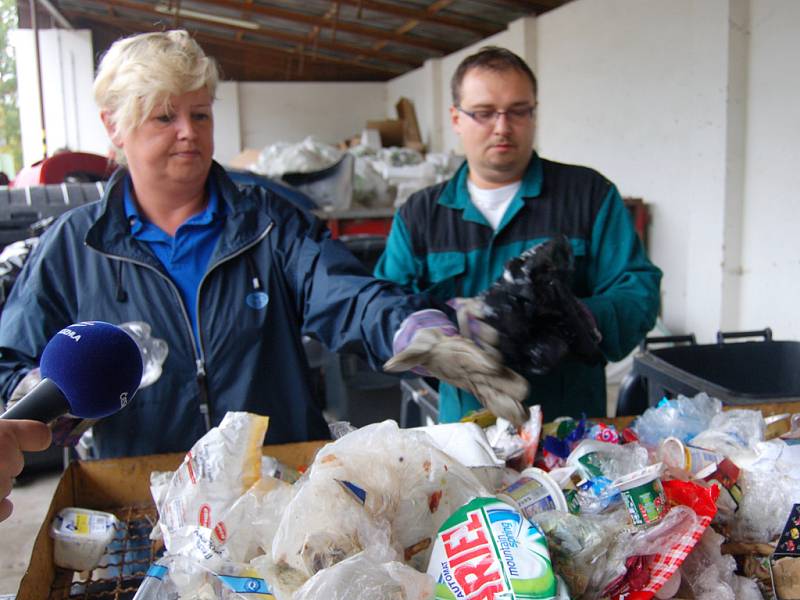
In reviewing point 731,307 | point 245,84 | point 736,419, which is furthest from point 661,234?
point 245,84

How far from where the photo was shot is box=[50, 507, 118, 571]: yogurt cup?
1.09m

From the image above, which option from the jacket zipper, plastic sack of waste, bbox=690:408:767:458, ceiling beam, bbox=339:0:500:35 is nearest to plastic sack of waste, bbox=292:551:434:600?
plastic sack of waste, bbox=690:408:767:458

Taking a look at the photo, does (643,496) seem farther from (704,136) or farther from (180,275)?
(704,136)

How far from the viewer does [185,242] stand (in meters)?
1.60

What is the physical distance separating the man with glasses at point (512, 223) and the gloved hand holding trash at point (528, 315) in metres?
0.50

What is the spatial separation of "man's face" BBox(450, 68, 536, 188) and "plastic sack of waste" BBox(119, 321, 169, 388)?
950 millimetres

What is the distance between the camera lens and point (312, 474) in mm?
1001

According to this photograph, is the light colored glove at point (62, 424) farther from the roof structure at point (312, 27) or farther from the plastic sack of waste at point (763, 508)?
the roof structure at point (312, 27)

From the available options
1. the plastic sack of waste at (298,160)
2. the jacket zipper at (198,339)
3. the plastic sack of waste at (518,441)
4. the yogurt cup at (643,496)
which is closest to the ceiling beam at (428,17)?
the plastic sack of waste at (298,160)

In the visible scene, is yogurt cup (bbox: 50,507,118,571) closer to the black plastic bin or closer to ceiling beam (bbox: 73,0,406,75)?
the black plastic bin

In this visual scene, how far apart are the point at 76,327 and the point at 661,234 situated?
469 centimetres

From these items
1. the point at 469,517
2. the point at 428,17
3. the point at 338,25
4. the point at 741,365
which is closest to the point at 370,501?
the point at 469,517

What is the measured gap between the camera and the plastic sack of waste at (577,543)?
2.99 feet

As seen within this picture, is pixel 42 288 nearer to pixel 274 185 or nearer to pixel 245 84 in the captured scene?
pixel 274 185
